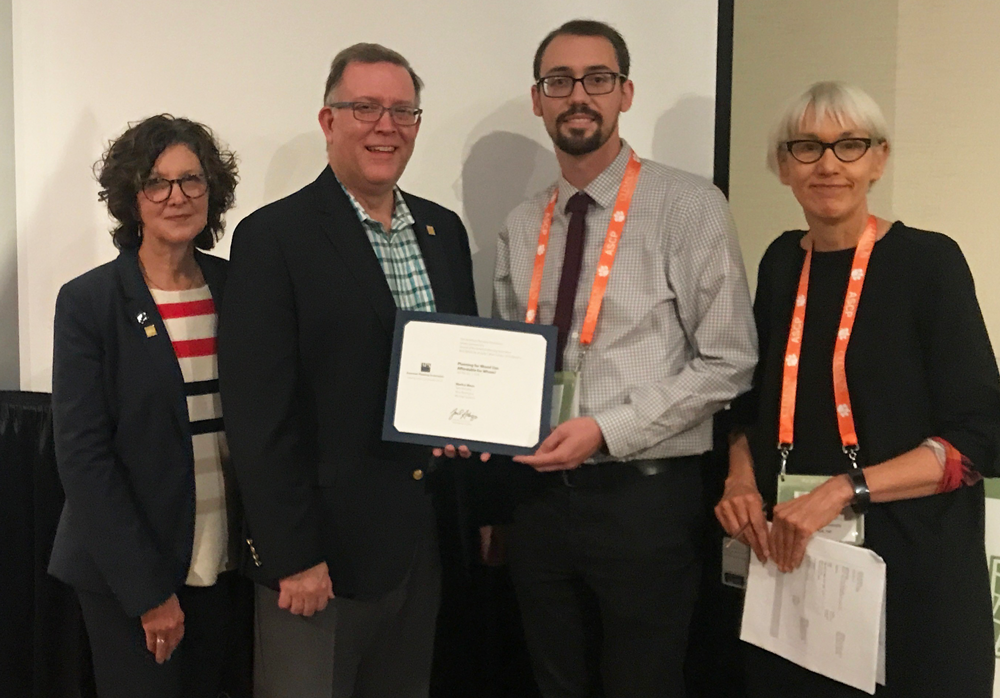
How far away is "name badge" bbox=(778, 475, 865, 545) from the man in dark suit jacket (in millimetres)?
829

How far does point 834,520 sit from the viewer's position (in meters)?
1.55

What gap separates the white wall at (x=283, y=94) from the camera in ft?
7.48

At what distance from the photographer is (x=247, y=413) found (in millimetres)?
1549

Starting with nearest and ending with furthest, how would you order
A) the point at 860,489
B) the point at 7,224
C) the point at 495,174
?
the point at 860,489, the point at 7,224, the point at 495,174

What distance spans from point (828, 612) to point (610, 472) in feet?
1.81

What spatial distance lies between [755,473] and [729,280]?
1.53 ft

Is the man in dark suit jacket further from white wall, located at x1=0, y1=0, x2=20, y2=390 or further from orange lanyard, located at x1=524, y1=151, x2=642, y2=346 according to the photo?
white wall, located at x1=0, y1=0, x2=20, y2=390

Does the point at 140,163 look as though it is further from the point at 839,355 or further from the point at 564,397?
the point at 839,355

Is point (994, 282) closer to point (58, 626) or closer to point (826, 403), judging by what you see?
point (826, 403)

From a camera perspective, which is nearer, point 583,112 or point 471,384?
point 471,384

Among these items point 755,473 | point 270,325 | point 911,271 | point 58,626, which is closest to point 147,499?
point 270,325

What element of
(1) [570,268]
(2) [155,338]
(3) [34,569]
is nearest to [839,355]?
(1) [570,268]

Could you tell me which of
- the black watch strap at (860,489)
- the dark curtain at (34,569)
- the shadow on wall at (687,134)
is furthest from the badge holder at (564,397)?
the dark curtain at (34,569)

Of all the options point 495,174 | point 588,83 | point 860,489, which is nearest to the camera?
point 860,489
